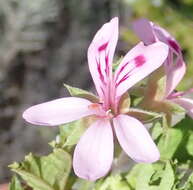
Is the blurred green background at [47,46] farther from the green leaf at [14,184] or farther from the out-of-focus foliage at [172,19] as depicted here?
the green leaf at [14,184]

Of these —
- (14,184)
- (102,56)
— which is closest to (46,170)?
(14,184)

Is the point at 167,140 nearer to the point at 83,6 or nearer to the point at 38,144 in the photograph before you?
the point at 38,144

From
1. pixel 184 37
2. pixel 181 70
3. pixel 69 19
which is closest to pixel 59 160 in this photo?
pixel 181 70

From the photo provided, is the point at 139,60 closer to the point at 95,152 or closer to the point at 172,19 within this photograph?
the point at 95,152

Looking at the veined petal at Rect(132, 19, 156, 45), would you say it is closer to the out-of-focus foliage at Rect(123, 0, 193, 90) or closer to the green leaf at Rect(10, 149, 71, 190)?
the green leaf at Rect(10, 149, 71, 190)

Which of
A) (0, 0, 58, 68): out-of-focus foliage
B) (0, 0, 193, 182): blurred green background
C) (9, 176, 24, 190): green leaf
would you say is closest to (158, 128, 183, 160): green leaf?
(9, 176, 24, 190): green leaf

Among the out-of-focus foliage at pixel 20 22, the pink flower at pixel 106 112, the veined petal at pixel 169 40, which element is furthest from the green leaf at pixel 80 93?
the out-of-focus foliage at pixel 20 22

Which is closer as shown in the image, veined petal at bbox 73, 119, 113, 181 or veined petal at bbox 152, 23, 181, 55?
veined petal at bbox 73, 119, 113, 181
